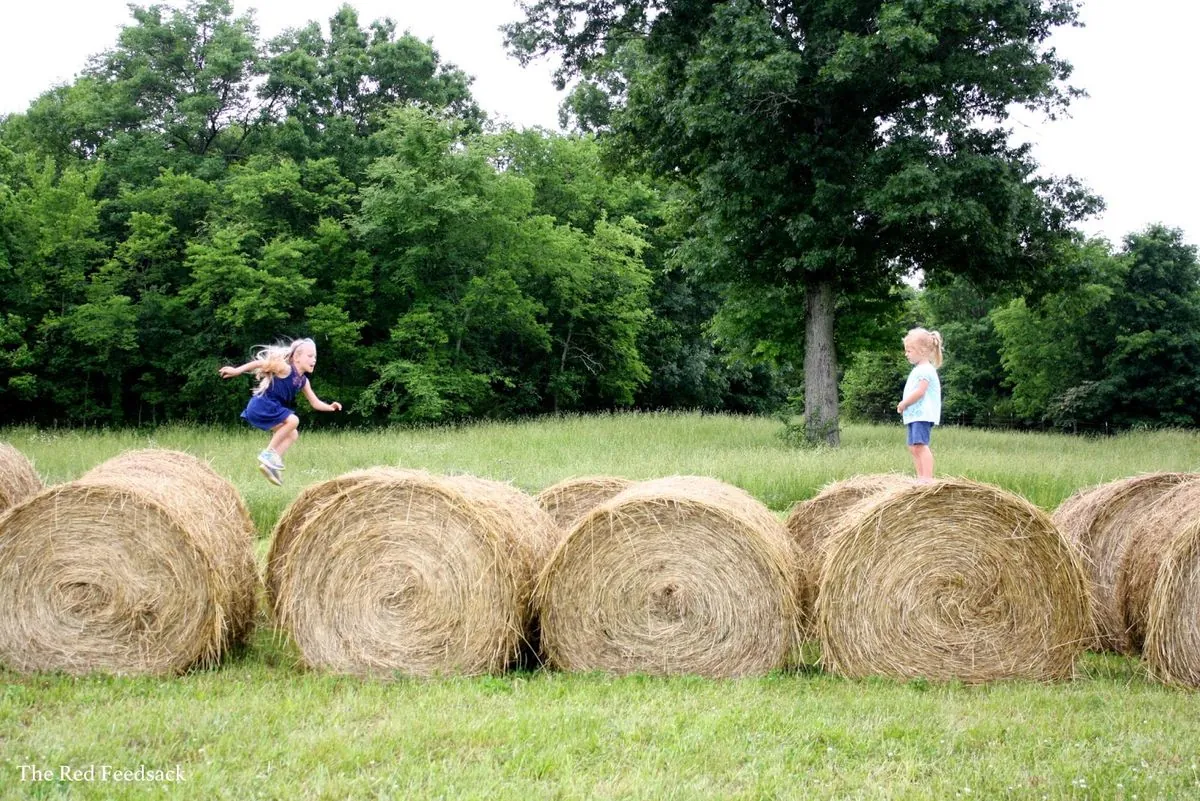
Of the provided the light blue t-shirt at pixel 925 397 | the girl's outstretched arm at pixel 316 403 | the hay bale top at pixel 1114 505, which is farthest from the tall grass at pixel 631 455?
the hay bale top at pixel 1114 505

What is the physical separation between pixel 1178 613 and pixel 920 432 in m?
2.75

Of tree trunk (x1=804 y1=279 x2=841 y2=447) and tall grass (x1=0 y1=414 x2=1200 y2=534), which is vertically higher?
tree trunk (x1=804 y1=279 x2=841 y2=447)

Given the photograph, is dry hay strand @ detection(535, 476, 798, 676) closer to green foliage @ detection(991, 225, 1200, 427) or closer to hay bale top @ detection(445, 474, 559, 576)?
hay bale top @ detection(445, 474, 559, 576)

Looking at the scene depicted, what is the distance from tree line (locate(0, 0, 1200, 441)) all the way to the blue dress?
11.0 metres

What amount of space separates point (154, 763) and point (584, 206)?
36.1 metres

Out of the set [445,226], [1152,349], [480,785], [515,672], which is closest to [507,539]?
[515,672]

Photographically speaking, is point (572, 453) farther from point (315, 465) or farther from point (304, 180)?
point (304, 180)

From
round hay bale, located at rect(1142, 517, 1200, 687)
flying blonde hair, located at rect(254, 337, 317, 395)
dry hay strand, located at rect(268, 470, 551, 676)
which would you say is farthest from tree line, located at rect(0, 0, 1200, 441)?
dry hay strand, located at rect(268, 470, 551, 676)

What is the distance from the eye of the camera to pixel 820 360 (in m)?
21.4

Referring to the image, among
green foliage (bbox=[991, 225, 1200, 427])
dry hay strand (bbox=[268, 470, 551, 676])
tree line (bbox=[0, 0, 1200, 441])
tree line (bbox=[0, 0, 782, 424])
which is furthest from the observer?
green foliage (bbox=[991, 225, 1200, 427])

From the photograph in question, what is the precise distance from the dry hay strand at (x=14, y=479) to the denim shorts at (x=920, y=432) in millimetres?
6986

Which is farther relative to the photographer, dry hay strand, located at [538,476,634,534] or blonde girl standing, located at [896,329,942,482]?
blonde girl standing, located at [896,329,942,482]

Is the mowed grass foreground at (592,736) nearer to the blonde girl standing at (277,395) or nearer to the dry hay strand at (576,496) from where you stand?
the dry hay strand at (576,496)

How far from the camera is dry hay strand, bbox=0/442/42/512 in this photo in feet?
23.2
